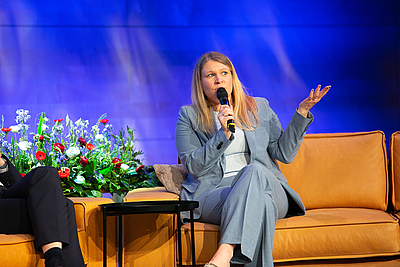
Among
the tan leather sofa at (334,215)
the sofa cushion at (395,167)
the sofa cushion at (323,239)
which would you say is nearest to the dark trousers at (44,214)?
the tan leather sofa at (334,215)

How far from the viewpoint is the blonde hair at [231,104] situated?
213 centimetres

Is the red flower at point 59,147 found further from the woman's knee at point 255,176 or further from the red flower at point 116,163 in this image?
the woman's knee at point 255,176

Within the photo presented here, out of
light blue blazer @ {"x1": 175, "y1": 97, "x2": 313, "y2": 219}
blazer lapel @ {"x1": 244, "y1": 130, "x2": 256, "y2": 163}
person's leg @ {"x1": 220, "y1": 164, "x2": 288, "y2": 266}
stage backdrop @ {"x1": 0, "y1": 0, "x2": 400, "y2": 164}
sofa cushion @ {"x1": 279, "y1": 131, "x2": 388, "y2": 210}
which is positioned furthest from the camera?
stage backdrop @ {"x1": 0, "y1": 0, "x2": 400, "y2": 164}

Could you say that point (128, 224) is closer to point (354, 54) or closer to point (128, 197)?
point (128, 197)

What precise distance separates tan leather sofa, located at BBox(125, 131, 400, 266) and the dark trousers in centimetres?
30

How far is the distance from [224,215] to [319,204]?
30.7 inches

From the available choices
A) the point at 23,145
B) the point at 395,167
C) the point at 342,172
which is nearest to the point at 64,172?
the point at 23,145

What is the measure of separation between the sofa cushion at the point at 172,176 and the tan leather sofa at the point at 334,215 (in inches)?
3.2

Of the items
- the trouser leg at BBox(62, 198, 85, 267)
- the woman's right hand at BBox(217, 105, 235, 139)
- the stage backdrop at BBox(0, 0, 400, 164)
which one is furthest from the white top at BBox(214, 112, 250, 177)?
the stage backdrop at BBox(0, 0, 400, 164)

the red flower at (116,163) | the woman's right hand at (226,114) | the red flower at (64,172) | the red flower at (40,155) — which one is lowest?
the red flower at (64,172)

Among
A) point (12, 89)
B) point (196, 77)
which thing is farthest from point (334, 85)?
point (12, 89)

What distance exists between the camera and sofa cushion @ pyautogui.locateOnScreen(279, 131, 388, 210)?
2180mm

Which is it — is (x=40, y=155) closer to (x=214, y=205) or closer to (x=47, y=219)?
(x=47, y=219)

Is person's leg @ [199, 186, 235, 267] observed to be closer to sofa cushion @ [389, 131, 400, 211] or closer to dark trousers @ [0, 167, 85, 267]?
dark trousers @ [0, 167, 85, 267]
